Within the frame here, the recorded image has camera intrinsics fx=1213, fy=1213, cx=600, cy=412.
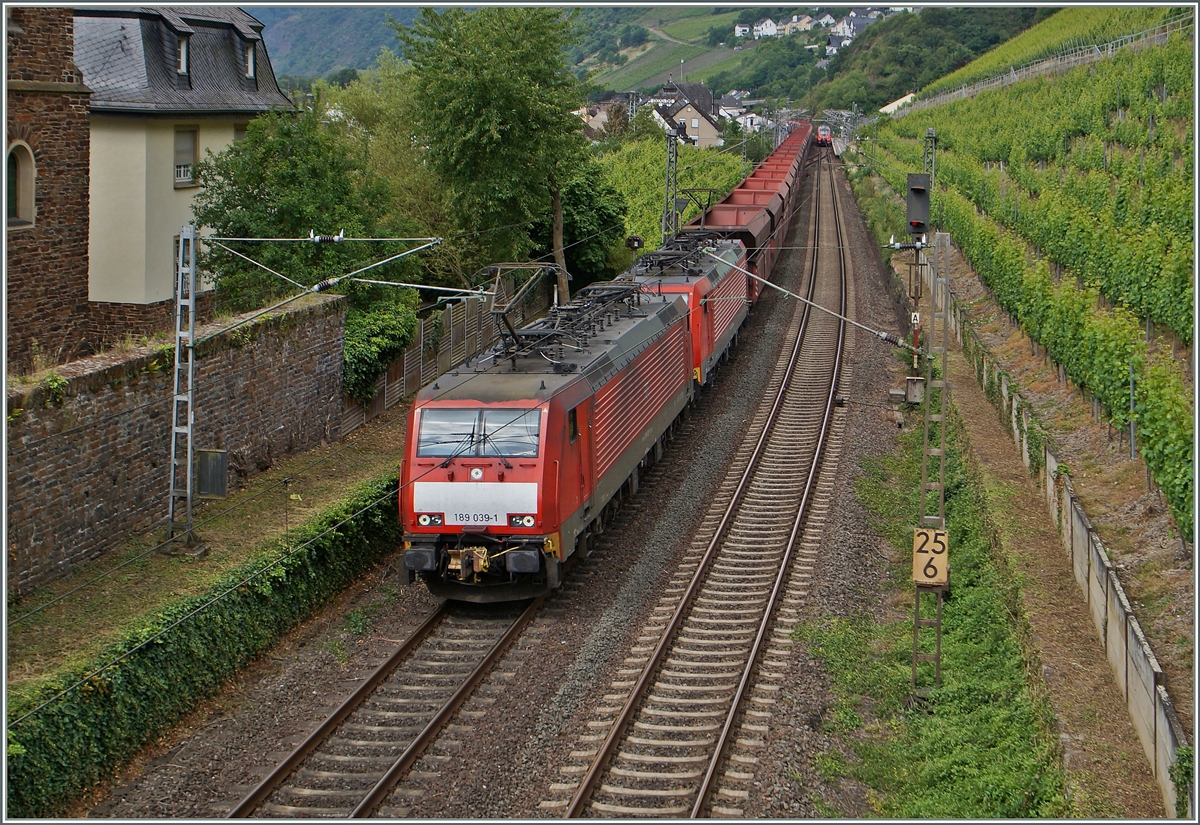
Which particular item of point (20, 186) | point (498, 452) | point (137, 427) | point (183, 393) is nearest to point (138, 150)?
point (20, 186)

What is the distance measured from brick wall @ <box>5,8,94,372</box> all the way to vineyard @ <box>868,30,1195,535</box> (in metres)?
19.5

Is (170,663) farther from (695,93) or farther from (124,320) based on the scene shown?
(695,93)

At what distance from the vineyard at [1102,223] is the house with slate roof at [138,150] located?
1998 cm

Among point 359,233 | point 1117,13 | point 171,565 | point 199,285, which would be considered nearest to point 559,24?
point 359,233

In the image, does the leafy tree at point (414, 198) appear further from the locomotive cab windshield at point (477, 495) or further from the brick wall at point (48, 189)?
the locomotive cab windshield at point (477, 495)

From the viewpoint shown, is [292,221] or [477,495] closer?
[477,495]

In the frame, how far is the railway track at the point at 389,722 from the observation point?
40.5 ft

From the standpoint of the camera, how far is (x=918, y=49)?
138500 mm

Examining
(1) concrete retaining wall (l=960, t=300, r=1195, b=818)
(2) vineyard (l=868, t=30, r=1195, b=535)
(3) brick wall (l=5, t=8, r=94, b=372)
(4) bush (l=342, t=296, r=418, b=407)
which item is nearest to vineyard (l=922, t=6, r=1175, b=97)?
(2) vineyard (l=868, t=30, r=1195, b=535)

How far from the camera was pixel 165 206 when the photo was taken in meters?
28.2

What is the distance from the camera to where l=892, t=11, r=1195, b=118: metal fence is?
53750 millimetres

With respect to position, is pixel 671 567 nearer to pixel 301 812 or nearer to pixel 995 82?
pixel 301 812

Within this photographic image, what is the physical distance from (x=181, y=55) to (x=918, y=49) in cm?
12354

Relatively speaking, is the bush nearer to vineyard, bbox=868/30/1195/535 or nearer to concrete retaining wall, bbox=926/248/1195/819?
concrete retaining wall, bbox=926/248/1195/819
